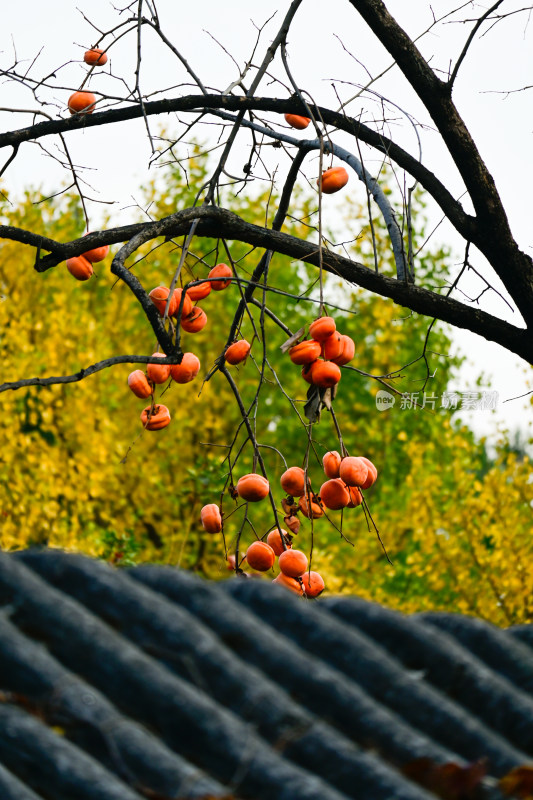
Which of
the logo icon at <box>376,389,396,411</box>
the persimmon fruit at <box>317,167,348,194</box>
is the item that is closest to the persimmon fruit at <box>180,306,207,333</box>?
the persimmon fruit at <box>317,167,348,194</box>

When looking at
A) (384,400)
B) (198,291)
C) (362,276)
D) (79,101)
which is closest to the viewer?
(198,291)

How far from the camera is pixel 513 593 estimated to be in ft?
21.4

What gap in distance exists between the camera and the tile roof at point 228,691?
2.89 feet

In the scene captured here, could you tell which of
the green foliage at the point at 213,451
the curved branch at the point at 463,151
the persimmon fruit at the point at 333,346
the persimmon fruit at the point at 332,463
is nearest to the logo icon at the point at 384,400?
the green foliage at the point at 213,451

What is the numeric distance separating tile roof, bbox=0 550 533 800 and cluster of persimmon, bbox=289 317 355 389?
4.24ft

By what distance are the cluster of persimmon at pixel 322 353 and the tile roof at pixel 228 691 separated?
4.24 ft

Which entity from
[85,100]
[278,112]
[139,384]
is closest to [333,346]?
[139,384]

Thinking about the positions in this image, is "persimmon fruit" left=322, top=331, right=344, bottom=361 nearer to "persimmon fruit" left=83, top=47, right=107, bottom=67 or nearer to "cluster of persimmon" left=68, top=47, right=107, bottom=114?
"cluster of persimmon" left=68, top=47, right=107, bottom=114

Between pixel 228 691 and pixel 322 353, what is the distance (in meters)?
1.58

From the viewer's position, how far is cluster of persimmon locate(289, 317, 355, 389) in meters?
2.39

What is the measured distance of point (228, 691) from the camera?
37.9 inches

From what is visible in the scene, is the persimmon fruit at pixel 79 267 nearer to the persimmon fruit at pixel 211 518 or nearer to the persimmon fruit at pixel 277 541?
the persimmon fruit at pixel 211 518

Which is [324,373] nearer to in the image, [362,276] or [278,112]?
[362,276]

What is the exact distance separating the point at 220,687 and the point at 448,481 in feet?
25.1
